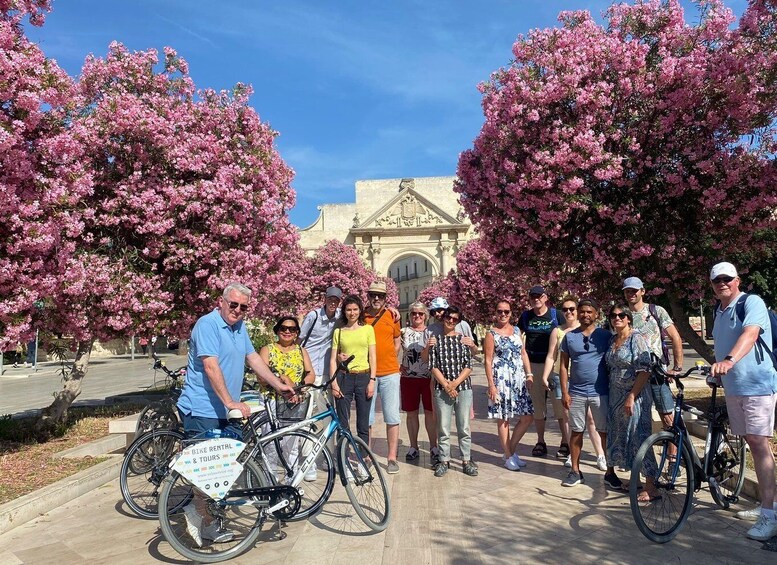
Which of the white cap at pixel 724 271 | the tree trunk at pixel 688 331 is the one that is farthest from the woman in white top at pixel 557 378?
the tree trunk at pixel 688 331

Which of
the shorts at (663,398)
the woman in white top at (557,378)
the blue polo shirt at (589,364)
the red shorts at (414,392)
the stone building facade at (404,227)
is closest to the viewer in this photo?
the shorts at (663,398)

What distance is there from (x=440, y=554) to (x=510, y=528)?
77cm

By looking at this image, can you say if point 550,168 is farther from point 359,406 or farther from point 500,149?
point 359,406

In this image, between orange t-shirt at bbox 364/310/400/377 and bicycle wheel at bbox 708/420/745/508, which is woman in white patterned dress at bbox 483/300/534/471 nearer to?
orange t-shirt at bbox 364/310/400/377

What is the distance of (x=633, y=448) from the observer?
17.1 feet

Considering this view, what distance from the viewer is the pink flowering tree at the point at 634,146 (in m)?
8.56

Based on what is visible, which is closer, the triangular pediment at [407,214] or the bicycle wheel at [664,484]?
the bicycle wheel at [664,484]

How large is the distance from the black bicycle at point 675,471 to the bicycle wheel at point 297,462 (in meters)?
2.22

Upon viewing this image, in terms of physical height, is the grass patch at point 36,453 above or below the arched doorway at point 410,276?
below

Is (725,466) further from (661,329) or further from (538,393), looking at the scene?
(538,393)

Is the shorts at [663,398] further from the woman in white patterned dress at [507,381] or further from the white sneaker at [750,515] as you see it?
the woman in white patterned dress at [507,381]

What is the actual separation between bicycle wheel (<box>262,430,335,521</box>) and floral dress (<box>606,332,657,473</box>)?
96.5 inches

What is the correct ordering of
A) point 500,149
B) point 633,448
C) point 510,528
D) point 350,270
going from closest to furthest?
point 510,528 → point 633,448 → point 500,149 → point 350,270

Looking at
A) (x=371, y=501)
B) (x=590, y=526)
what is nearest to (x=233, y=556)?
(x=371, y=501)
